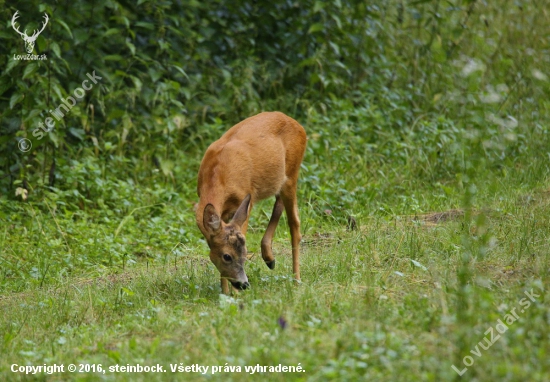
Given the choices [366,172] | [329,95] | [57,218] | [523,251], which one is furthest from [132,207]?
[523,251]

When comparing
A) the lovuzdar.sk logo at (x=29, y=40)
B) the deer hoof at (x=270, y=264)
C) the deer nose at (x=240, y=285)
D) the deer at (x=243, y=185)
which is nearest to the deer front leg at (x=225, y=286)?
the deer at (x=243, y=185)

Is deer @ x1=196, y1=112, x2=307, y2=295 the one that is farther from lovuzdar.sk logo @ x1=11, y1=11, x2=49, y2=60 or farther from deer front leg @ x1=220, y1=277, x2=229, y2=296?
lovuzdar.sk logo @ x1=11, y1=11, x2=49, y2=60

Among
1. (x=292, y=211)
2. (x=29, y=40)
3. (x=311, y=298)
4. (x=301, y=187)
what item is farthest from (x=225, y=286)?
(x=29, y=40)

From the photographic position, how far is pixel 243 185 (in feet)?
20.4

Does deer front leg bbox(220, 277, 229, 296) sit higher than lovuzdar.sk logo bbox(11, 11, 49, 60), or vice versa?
lovuzdar.sk logo bbox(11, 11, 49, 60)

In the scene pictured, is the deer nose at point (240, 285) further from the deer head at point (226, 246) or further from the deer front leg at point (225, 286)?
the deer front leg at point (225, 286)

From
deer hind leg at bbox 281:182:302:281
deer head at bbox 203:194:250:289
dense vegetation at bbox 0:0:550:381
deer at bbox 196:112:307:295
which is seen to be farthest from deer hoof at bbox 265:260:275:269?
deer head at bbox 203:194:250:289

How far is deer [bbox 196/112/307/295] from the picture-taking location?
572 cm

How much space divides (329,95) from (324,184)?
2668mm

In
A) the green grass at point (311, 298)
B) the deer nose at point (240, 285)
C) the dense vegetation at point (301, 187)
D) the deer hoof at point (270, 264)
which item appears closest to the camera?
the green grass at point (311, 298)

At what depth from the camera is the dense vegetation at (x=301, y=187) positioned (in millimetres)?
4113

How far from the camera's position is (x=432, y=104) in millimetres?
10422

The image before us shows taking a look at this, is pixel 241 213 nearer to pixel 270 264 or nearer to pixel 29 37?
pixel 270 264

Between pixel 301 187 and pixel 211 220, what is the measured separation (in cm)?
294
